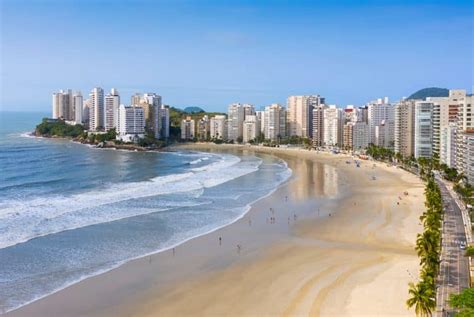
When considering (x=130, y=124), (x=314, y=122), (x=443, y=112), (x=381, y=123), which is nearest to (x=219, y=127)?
(x=314, y=122)

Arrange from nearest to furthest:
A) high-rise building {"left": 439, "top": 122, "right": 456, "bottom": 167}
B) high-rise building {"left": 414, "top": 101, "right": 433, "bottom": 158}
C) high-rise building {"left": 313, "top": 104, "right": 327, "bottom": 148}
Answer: high-rise building {"left": 439, "top": 122, "right": 456, "bottom": 167} → high-rise building {"left": 414, "top": 101, "right": 433, "bottom": 158} → high-rise building {"left": 313, "top": 104, "right": 327, "bottom": 148}

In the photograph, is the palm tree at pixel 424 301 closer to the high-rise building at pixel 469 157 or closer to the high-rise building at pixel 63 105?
the high-rise building at pixel 469 157

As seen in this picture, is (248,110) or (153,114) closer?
(153,114)

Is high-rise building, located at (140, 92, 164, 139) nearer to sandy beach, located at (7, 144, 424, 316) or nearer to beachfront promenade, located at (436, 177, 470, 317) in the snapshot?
sandy beach, located at (7, 144, 424, 316)

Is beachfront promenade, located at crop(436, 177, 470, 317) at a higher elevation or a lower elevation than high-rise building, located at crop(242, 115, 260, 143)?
lower

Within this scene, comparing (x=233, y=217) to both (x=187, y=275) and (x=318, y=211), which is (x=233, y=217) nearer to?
(x=318, y=211)

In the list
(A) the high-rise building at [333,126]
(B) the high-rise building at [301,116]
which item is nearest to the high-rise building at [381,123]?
(A) the high-rise building at [333,126]

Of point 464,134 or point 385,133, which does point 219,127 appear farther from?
point 464,134

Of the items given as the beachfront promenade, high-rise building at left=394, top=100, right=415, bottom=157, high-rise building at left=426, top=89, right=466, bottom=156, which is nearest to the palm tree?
the beachfront promenade
